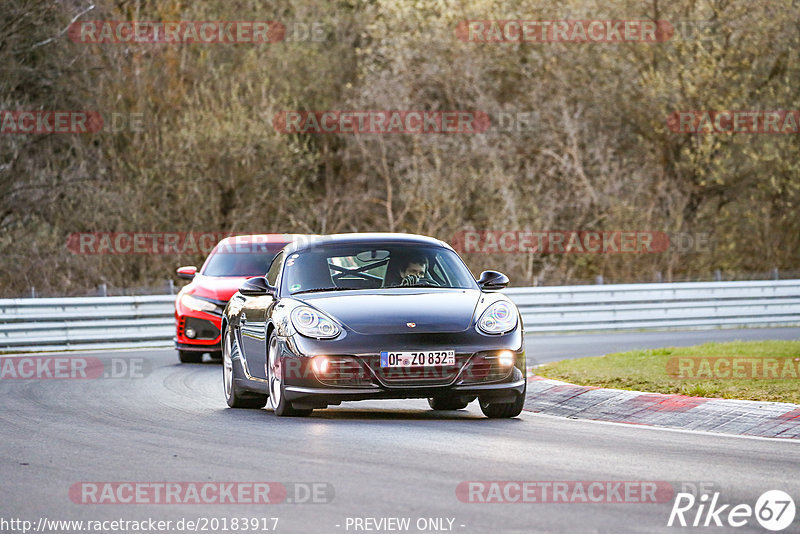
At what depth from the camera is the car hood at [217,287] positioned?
19.5 m

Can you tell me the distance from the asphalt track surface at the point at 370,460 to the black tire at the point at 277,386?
134mm

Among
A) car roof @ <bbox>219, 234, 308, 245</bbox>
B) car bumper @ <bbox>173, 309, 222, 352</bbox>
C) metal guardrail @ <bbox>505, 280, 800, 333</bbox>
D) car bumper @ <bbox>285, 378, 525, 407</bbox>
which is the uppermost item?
car roof @ <bbox>219, 234, 308, 245</bbox>

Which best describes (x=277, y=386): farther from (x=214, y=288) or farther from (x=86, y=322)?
(x=86, y=322)

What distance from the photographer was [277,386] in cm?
1164

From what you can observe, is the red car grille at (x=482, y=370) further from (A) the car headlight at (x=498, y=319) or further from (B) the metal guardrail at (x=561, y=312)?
(B) the metal guardrail at (x=561, y=312)

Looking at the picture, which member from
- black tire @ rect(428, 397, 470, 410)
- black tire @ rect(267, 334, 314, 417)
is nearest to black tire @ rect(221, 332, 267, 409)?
black tire @ rect(267, 334, 314, 417)

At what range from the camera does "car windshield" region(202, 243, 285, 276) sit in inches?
782

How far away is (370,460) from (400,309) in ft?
8.31

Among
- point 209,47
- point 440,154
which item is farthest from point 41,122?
point 440,154

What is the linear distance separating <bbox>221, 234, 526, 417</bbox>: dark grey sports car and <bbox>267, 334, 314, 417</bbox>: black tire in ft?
0.04

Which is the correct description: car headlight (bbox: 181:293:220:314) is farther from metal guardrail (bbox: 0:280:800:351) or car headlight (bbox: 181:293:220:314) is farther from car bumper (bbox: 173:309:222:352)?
metal guardrail (bbox: 0:280:800:351)

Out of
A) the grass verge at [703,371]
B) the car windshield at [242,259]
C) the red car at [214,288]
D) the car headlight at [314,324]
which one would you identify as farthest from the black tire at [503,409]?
the car windshield at [242,259]

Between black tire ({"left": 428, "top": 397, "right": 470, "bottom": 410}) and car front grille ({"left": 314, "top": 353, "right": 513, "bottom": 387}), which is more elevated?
car front grille ({"left": 314, "top": 353, "right": 513, "bottom": 387})

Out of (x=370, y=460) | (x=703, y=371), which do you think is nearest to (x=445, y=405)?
(x=703, y=371)
